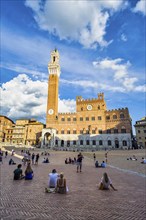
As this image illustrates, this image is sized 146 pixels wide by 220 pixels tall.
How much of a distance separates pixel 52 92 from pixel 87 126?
19.4 metres

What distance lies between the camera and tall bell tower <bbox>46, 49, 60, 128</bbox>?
192 ft

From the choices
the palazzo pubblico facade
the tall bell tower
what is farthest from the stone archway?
the tall bell tower

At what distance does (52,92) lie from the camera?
61.4 m

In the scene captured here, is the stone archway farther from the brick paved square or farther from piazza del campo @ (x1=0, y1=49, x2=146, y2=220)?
the brick paved square

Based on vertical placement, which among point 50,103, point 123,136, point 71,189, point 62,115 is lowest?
point 71,189

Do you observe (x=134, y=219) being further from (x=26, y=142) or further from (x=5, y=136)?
(x=5, y=136)

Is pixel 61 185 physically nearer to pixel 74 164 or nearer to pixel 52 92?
pixel 74 164

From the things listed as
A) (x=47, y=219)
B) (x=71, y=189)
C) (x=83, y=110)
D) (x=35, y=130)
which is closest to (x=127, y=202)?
(x=71, y=189)

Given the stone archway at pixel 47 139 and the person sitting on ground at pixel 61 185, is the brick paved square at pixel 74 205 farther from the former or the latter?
the stone archway at pixel 47 139

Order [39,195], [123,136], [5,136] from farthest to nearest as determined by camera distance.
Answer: [5,136], [123,136], [39,195]

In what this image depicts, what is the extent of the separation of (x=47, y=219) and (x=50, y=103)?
2220 inches

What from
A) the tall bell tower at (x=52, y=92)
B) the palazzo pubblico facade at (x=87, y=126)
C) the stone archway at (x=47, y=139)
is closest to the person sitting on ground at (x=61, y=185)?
the palazzo pubblico facade at (x=87, y=126)

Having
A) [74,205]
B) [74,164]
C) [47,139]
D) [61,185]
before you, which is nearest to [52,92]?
[47,139]

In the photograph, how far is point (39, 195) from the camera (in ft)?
22.3
